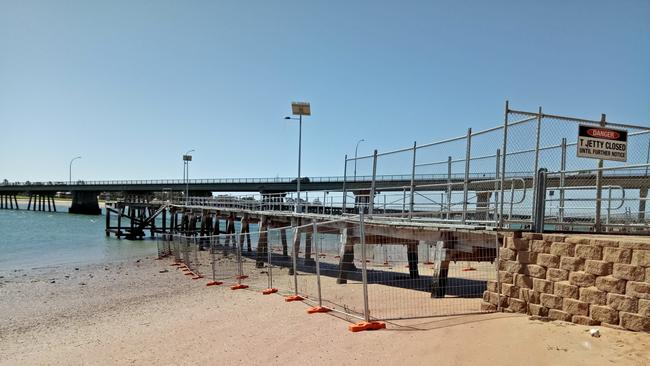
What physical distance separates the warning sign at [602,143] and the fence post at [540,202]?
0.68m

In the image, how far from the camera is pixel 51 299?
53.9 feet

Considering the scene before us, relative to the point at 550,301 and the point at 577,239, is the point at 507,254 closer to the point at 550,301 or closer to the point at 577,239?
the point at 550,301

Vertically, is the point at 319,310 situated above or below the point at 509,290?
below

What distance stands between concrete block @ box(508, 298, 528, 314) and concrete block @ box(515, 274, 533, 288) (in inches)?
10.6

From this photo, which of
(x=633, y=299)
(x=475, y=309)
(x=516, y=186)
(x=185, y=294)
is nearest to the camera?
(x=633, y=299)

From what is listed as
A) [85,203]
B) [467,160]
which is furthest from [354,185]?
[85,203]

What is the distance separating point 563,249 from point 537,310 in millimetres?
1032

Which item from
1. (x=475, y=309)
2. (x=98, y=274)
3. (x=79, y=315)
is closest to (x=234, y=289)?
(x=79, y=315)

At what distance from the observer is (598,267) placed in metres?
6.63

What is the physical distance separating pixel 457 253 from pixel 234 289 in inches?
253

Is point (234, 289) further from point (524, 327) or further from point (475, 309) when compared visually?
point (524, 327)

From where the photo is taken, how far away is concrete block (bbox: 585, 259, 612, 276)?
6.55m

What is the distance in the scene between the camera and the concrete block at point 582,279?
22.1 ft

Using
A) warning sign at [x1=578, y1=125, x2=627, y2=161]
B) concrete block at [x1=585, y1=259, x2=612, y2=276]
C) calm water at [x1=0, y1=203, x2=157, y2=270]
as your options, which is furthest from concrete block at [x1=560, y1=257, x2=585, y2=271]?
calm water at [x1=0, y1=203, x2=157, y2=270]
